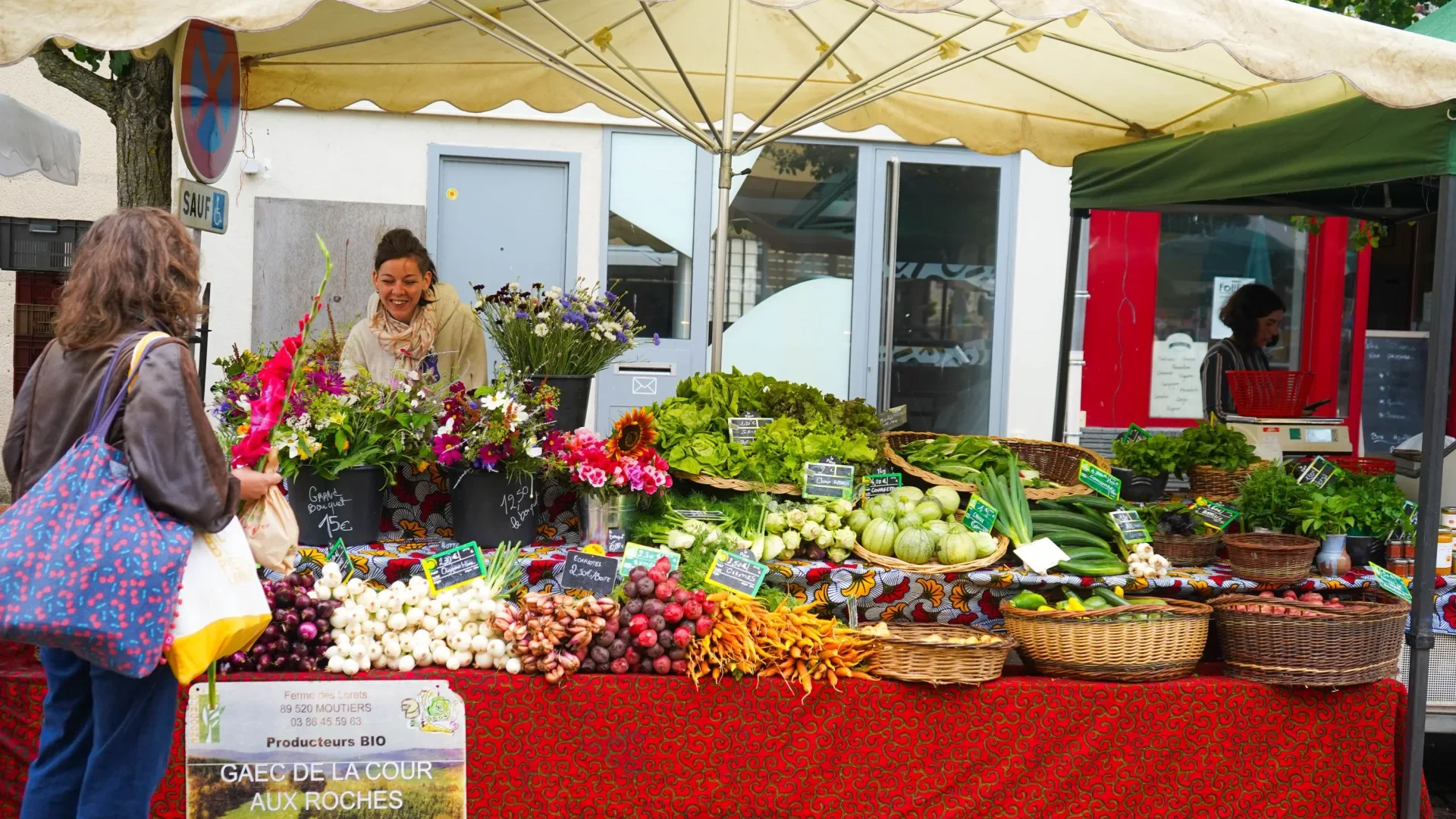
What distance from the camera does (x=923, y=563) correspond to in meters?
3.78

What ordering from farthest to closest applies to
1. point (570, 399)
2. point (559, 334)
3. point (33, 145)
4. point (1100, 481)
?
1. point (33, 145)
2. point (1100, 481)
3. point (570, 399)
4. point (559, 334)

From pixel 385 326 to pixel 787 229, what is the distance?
4.22 m

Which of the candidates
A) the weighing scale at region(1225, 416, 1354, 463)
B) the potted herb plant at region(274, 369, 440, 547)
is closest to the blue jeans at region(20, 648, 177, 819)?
the potted herb plant at region(274, 369, 440, 547)

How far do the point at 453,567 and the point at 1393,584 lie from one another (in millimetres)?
3041

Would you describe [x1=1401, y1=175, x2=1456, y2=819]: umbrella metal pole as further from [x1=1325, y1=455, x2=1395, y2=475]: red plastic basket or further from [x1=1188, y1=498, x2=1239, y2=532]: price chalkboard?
A: [x1=1325, y1=455, x2=1395, y2=475]: red plastic basket

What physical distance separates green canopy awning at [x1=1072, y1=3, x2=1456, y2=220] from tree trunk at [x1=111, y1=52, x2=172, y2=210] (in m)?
4.17

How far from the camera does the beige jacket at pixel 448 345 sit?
4930 millimetres

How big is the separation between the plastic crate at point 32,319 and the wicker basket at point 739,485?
620 centimetres

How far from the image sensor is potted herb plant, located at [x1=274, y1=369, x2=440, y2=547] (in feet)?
11.6

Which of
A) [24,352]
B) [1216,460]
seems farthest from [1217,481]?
[24,352]

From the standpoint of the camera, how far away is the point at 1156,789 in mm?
3541

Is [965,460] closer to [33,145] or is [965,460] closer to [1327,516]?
[1327,516]

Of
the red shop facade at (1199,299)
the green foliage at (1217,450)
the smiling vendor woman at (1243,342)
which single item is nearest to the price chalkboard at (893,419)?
the green foliage at (1217,450)

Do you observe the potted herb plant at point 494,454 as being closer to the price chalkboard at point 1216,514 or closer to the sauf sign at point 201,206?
the sauf sign at point 201,206
